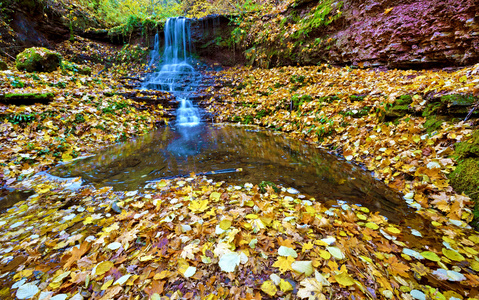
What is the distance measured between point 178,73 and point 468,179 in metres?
13.1

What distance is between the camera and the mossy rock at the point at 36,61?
20.4 feet

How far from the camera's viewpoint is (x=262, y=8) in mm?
11414

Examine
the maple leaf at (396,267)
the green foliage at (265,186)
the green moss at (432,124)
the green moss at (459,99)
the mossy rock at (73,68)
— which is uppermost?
the mossy rock at (73,68)

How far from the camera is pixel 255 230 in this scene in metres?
1.47

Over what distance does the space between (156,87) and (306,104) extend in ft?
27.4

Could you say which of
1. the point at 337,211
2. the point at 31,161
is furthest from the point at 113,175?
the point at 337,211

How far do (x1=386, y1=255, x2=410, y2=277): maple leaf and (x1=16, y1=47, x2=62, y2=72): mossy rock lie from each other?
34.1 feet

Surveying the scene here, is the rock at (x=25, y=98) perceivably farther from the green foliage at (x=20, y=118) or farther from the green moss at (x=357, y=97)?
the green moss at (x=357, y=97)

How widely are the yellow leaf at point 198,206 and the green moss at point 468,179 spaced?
2520 mm

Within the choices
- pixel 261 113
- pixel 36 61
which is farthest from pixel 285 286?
pixel 36 61

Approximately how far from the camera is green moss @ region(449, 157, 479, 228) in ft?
5.75

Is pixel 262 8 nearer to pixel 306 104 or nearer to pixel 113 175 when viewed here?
pixel 306 104

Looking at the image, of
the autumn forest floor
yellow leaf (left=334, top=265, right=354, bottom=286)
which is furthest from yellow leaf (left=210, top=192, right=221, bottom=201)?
yellow leaf (left=334, top=265, right=354, bottom=286)

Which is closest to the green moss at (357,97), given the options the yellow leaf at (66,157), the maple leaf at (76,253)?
the maple leaf at (76,253)
